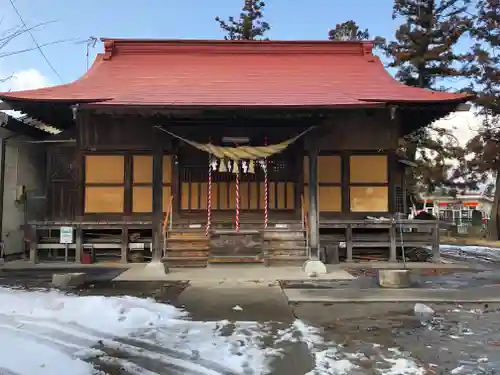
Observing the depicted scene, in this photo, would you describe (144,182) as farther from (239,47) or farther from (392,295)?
(392,295)

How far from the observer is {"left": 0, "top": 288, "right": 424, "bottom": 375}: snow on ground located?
4336 mm

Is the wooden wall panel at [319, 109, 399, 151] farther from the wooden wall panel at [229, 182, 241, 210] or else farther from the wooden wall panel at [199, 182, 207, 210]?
the wooden wall panel at [199, 182, 207, 210]

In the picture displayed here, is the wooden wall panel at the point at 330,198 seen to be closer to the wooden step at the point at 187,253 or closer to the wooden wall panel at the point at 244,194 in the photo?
the wooden wall panel at the point at 244,194

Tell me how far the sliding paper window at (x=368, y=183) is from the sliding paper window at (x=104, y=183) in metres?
7.04

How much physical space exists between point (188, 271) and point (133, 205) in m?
3.87

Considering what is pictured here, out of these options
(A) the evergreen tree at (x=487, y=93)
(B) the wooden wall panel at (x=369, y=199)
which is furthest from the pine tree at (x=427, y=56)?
(B) the wooden wall panel at (x=369, y=199)

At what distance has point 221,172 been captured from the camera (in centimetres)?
1330

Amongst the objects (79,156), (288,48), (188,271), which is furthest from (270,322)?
(288,48)

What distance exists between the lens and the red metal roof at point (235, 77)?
10.9 metres

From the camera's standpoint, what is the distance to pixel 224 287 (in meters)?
8.82

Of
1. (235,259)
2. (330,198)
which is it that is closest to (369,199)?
(330,198)

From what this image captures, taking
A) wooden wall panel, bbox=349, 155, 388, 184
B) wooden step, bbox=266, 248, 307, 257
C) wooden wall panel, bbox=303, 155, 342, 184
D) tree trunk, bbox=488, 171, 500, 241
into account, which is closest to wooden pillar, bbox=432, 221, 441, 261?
wooden wall panel, bbox=349, 155, 388, 184

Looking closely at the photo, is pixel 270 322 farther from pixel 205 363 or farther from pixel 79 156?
pixel 79 156

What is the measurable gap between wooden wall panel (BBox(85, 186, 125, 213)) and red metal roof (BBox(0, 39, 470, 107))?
3020 millimetres
